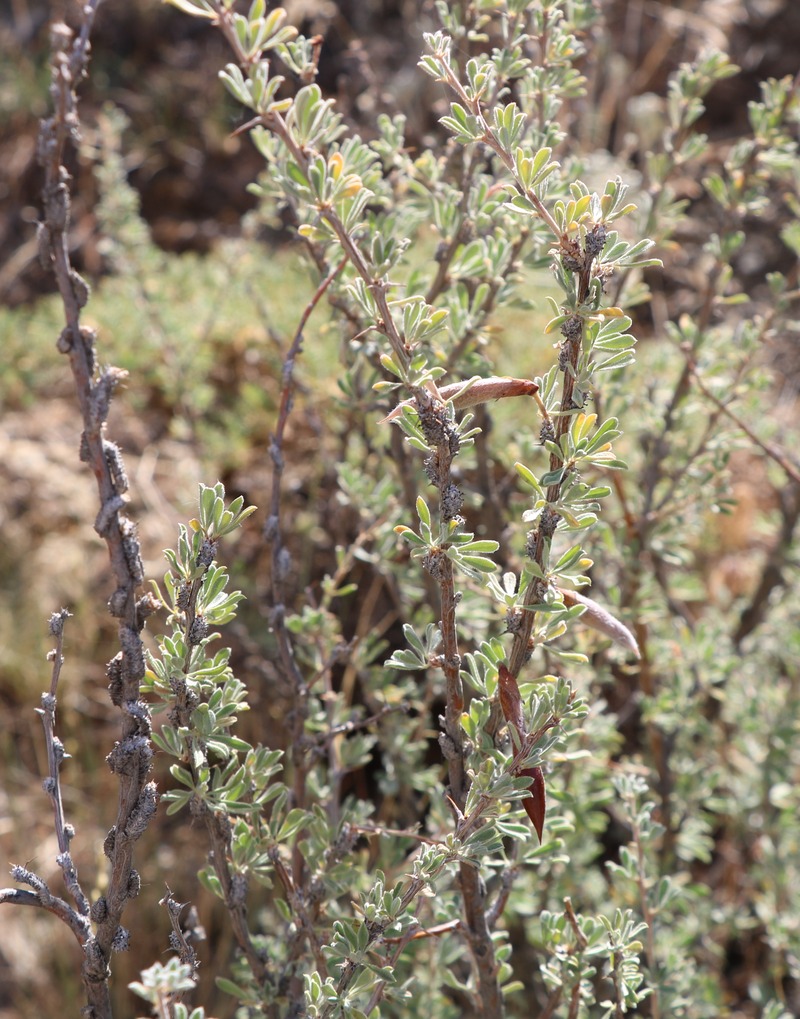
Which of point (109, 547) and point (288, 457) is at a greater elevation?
point (109, 547)

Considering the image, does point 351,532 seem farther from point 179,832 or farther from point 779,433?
point 779,433

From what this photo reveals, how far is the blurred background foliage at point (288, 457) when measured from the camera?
1.70 m

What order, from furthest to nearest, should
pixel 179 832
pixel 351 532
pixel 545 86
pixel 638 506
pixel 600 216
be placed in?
pixel 179 832 → pixel 351 532 → pixel 638 506 → pixel 545 86 → pixel 600 216

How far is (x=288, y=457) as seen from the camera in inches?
98.4

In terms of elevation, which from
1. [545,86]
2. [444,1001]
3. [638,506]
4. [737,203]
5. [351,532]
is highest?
[545,86]

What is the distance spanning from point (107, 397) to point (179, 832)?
5.74ft

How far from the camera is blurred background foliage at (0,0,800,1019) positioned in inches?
66.7

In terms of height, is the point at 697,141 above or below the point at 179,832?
above

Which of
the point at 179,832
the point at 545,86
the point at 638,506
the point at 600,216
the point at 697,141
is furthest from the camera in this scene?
the point at 179,832

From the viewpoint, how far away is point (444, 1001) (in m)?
1.37

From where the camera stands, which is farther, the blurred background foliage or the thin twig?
the blurred background foliage

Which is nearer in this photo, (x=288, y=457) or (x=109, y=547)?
(x=109, y=547)

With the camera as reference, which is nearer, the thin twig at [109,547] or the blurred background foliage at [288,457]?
the thin twig at [109,547]

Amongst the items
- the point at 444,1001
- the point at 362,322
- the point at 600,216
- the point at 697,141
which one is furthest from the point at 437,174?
the point at 444,1001
